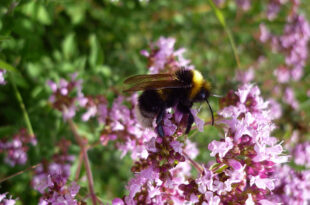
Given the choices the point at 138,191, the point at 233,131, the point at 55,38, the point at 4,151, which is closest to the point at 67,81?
the point at 4,151

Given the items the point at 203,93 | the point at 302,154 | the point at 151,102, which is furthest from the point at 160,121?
the point at 302,154

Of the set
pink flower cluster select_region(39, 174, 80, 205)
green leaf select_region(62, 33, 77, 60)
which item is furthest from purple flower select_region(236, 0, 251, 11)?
pink flower cluster select_region(39, 174, 80, 205)

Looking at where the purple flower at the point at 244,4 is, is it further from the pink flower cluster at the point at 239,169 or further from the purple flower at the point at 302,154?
the pink flower cluster at the point at 239,169

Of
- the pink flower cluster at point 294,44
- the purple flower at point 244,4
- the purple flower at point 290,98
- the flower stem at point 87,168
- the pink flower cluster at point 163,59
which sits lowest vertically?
the flower stem at point 87,168

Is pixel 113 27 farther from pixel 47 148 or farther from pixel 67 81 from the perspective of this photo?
pixel 47 148

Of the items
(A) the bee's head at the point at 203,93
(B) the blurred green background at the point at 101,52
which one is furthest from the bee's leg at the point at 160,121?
(B) the blurred green background at the point at 101,52

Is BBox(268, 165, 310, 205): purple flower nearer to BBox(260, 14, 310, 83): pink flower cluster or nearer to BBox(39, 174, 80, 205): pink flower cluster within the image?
BBox(39, 174, 80, 205): pink flower cluster

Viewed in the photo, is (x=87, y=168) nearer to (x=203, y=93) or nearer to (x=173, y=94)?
(x=173, y=94)
